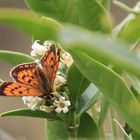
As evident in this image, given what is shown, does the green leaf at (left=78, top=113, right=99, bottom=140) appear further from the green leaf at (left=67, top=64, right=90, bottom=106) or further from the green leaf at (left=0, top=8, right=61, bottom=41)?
the green leaf at (left=0, top=8, right=61, bottom=41)

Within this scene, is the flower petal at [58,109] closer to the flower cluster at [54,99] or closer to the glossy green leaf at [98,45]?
the flower cluster at [54,99]

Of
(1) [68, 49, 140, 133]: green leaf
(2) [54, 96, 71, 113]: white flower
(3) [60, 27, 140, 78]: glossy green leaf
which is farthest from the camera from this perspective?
(2) [54, 96, 71, 113]: white flower

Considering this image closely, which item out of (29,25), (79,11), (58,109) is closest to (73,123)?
(58,109)

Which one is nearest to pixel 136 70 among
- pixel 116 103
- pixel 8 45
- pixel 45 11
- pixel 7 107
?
pixel 116 103

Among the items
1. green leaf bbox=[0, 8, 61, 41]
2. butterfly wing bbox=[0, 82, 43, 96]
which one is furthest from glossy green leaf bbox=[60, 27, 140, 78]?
butterfly wing bbox=[0, 82, 43, 96]

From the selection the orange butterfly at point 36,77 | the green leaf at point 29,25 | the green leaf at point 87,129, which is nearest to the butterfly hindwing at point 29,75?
the orange butterfly at point 36,77

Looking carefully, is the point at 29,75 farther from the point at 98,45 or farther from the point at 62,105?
the point at 98,45
